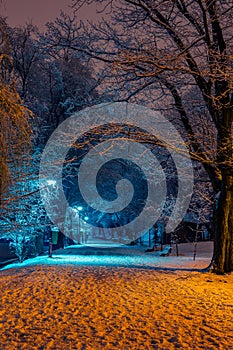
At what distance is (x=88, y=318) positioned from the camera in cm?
642

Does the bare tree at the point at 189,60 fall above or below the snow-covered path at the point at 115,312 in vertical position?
above

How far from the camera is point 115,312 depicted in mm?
6848

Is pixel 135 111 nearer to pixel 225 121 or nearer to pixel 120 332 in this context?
pixel 225 121

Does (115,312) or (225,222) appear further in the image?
(225,222)

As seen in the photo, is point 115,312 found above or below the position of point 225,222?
below

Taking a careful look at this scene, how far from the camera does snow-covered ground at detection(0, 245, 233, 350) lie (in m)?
5.18

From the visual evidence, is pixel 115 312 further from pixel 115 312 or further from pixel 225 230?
pixel 225 230

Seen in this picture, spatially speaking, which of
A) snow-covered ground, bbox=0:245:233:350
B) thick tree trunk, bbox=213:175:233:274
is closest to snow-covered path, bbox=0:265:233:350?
snow-covered ground, bbox=0:245:233:350

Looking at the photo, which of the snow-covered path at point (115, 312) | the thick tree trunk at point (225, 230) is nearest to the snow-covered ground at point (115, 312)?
the snow-covered path at point (115, 312)

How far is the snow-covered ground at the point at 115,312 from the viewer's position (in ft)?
17.0

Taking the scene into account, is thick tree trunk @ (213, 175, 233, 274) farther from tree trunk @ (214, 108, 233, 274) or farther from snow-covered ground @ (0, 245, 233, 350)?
snow-covered ground @ (0, 245, 233, 350)

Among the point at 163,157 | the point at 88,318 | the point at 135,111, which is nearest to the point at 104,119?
the point at 135,111

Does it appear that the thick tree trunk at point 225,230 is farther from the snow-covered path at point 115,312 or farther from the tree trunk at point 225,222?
the snow-covered path at point 115,312

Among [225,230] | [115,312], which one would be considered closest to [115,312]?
[115,312]
